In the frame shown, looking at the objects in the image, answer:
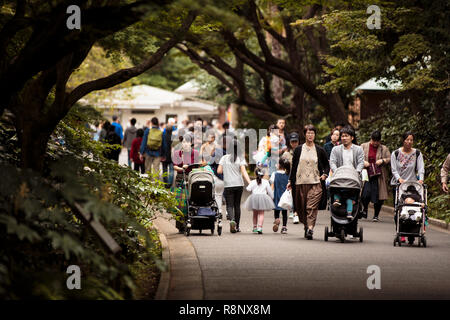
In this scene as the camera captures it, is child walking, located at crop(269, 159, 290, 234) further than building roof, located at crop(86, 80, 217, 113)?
No

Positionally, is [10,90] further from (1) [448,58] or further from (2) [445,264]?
(1) [448,58]

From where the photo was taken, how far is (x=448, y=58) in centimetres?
2203

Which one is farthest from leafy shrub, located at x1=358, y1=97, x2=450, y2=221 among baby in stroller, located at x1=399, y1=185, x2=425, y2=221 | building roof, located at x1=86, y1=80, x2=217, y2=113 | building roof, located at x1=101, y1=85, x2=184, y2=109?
building roof, located at x1=101, y1=85, x2=184, y2=109

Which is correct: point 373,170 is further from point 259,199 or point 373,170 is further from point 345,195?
point 345,195

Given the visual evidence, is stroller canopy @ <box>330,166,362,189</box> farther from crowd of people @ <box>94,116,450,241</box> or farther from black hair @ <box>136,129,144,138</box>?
black hair @ <box>136,129,144,138</box>

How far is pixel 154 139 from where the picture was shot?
24.9m

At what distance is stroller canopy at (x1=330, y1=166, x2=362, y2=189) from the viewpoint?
15.1 m

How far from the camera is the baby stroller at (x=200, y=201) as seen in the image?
53.3 feet

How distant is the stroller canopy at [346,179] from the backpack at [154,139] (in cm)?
1023

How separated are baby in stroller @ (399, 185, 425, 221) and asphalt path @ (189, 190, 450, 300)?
0.57 m

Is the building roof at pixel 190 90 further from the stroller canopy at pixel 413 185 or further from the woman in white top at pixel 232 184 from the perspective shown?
the stroller canopy at pixel 413 185

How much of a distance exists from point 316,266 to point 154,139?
1325cm

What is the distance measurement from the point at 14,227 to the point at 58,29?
2425mm

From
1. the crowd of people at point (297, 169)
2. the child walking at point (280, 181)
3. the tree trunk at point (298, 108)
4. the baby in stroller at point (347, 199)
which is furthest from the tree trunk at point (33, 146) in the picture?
the tree trunk at point (298, 108)
